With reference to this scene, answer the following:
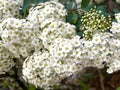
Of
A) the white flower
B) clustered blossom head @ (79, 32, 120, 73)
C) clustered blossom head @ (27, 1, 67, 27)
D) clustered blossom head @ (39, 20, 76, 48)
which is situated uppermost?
clustered blossom head @ (27, 1, 67, 27)

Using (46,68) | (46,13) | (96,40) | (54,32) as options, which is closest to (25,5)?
(46,13)

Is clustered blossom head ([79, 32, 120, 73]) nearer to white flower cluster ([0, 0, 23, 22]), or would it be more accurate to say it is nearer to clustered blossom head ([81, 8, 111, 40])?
clustered blossom head ([81, 8, 111, 40])

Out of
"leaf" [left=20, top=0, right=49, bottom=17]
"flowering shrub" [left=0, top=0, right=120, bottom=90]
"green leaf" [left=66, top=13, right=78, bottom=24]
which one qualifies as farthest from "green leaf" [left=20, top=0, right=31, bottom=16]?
"green leaf" [left=66, top=13, right=78, bottom=24]

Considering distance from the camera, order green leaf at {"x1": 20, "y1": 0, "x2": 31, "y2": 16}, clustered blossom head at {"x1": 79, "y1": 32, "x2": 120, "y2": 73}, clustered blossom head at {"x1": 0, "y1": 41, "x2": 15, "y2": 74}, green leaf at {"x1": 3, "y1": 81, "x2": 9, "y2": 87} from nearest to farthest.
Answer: clustered blossom head at {"x1": 79, "y1": 32, "x2": 120, "y2": 73}, clustered blossom head at {"x1": 0, "y1": 41, "x2": 15, "y2": 74}, green leaf at {"x1": 20, "y1": 0, "x2": 31, "y2": 16}, green leaf at {"x1": 3, "y1": 81, "x2": 9, "y2": 87}

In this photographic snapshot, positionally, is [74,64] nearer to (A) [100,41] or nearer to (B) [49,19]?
(A) [100,41]

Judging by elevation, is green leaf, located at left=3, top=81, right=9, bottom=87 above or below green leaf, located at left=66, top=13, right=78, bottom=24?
below

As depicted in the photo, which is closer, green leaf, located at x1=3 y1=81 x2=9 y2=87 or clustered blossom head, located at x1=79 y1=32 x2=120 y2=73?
clustered blossom head, located at x1=79 y1=32 x2=120 y2=73
